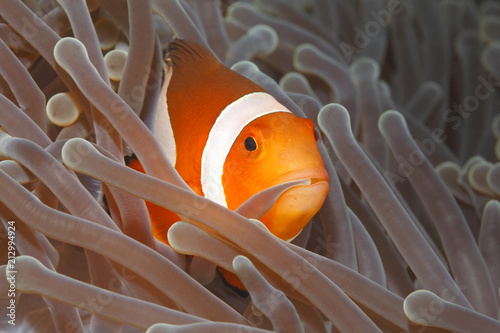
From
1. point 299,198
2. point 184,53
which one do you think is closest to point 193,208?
point 299,198

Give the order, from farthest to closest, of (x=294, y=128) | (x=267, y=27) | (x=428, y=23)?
(x=428, y=23)
(x=267, y=27)
(x=294, y=128)

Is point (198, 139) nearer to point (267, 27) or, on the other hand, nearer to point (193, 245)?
point (193, 245)

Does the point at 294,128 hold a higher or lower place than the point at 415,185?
higher

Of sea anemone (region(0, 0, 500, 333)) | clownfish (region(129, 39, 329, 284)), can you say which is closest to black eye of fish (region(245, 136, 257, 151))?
clownfish (region(129, 39, 329, 284))

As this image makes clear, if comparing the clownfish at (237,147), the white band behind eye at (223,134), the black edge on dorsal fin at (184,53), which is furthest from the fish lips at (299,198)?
the black edge on dorsal fin at (184,53)

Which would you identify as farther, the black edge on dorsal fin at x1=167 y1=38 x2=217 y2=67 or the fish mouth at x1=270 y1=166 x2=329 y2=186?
the black edge on dorsal fin at x1=167 y1=38 x2=217 y2=67

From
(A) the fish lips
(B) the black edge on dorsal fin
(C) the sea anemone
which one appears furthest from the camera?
(B) the black edge on dorsal fin

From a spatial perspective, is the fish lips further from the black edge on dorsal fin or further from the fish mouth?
the black edge on dorsal fin

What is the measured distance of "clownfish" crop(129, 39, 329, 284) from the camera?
79 centimetres

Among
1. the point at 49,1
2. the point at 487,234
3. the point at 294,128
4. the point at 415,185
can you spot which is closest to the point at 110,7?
the point at 49,1

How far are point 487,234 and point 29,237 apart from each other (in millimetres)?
947

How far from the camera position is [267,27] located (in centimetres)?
144

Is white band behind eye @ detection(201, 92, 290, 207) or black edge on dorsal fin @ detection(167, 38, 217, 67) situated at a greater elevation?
black edge on dorsal fin @ detection(167, 38, 217, 67)

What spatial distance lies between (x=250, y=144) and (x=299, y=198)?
127 mm
